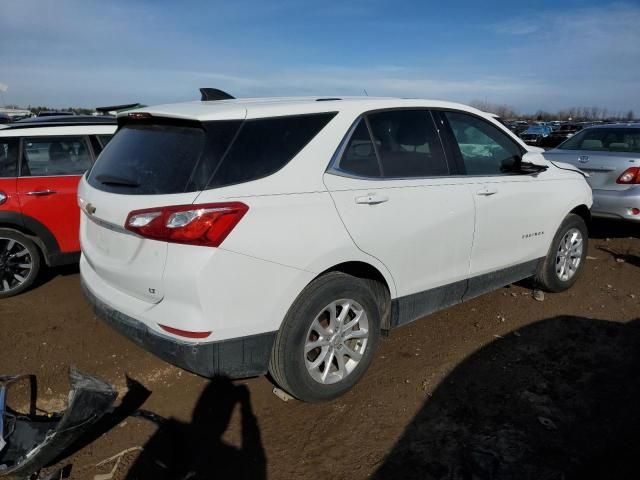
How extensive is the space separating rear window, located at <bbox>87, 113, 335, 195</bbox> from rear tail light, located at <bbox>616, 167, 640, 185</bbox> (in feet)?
16.3

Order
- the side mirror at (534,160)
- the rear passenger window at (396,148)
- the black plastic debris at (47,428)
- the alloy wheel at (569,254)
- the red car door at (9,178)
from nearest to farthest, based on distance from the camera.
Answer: the black plastic debris at (47,428) < the rear passenger window at (396,148) < the side mirror at (534,160) < the red car door at (9,178) < the alloy wheel at (569,254)

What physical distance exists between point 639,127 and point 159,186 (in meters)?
7.15

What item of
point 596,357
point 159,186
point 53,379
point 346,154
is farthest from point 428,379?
point 53,379

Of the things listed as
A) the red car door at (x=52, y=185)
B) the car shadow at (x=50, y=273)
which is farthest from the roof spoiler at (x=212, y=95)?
the car shadow at (x=50, y=273)

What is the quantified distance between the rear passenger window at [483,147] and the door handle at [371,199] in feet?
3.39

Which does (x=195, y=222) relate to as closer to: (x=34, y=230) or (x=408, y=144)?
(x=408, y=144)

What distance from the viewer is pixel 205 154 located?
2535 millimetres

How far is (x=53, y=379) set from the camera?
3.36m

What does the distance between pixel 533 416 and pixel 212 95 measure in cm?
297

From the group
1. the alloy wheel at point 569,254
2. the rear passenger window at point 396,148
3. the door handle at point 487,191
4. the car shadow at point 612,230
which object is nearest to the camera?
the rear passenger window at point 396,148

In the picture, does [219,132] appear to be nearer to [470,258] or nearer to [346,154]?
[346,154]

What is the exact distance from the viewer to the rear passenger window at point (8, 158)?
464 centimetres

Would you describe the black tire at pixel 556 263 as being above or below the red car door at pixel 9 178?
below

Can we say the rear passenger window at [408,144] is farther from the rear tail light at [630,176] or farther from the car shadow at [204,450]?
the rear tail light at [630,176]
